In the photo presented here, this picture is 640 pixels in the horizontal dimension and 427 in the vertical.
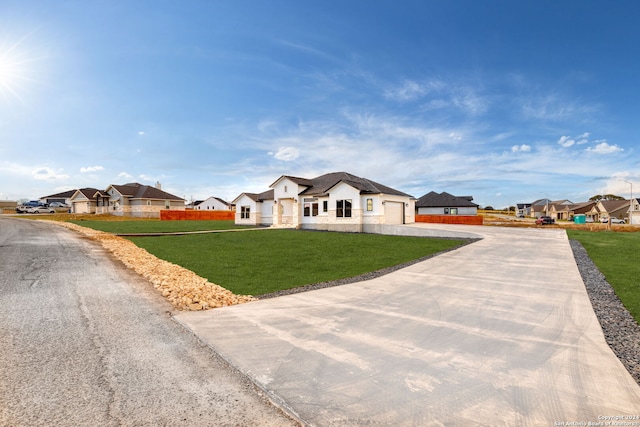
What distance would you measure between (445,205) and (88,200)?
208 feet

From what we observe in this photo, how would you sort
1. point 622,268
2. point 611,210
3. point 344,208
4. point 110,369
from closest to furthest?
point 110,369, point 622,268, point 344,208, point 611,210

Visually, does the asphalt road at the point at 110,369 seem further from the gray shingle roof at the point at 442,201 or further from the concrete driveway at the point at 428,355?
the gray shingle roof at the point at 442,201

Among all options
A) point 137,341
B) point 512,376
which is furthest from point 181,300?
point 512,376

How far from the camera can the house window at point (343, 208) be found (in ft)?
93.6

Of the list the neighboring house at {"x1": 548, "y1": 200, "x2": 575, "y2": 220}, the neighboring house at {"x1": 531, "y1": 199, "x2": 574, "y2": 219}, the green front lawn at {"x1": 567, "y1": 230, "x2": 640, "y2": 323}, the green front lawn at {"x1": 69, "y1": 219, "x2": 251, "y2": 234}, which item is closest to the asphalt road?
the green front lawn at {"x1": 567, "y1": 230, "x2": 640, "y2": 323}

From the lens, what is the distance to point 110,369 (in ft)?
12.3

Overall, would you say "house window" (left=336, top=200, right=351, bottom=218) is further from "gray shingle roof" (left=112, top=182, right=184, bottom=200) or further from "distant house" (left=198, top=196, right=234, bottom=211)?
"distant house" (left=198, top=196, right=234, bottom=211)

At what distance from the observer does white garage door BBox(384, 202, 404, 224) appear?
2894 cm

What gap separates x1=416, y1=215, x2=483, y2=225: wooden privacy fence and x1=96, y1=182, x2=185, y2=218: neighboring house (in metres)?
44.8

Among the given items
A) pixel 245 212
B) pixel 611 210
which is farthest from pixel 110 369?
pixel 611 210

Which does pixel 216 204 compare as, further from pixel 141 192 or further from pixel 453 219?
pixel 453 219

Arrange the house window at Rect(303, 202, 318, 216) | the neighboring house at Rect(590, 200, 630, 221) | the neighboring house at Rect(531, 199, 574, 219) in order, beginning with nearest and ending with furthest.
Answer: the house window at Rect(303, 202, 318, 216) < the neighboring house at Rect(590, 200, 630, 221) < the neighboring house at Rect(531, 199, 574, 219)

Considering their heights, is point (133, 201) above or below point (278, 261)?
above

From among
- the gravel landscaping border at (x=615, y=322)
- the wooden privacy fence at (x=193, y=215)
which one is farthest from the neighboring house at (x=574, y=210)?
the gravel landscaping border at (x=615, y=322)
